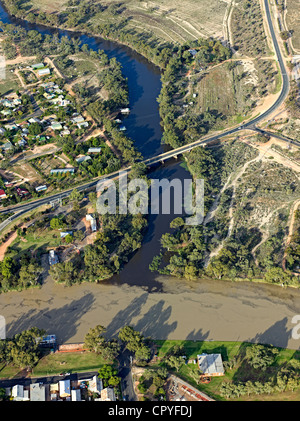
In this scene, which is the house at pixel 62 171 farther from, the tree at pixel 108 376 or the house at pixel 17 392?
the house at pixel 17 392

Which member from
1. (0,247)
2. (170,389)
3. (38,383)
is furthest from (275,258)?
(0,247)

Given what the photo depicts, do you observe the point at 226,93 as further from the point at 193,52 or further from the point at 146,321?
the point at 146,321

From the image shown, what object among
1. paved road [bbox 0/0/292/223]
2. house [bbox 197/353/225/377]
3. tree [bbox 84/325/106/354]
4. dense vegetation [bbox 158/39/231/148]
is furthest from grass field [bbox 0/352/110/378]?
dense vegetation [bbox 158/39/231/148]

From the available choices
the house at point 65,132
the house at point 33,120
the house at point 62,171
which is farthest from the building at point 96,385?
the house at point 33,120

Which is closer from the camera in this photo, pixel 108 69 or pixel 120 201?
pixel 120 201

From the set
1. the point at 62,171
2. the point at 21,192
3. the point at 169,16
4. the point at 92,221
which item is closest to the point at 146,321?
the point at 92,221

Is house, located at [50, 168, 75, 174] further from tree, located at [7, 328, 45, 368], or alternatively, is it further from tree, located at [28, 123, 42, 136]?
tree, located at [7, 328, 45, 368]

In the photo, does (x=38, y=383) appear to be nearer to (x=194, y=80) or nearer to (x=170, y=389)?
(x=170, y=389)

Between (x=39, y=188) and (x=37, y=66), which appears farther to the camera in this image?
(x=37, y=66)
